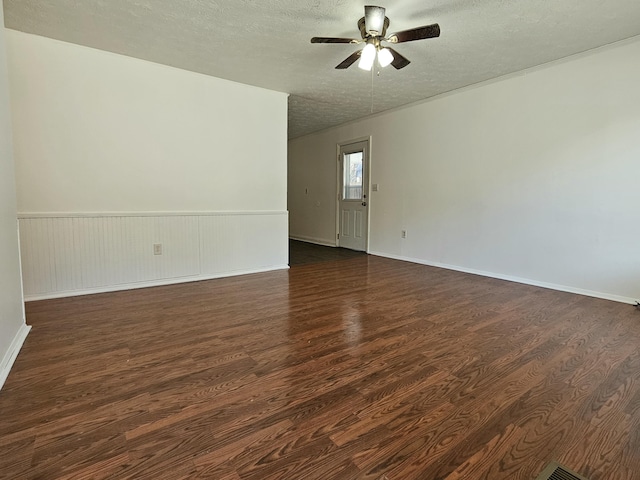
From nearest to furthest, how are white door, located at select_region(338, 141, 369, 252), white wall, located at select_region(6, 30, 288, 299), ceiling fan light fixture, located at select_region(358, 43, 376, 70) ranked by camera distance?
ceiling fan light fixture, located at select_region(358, 43, 376, 70) < white wall, located at select_region(6, 30, 288, 299) < white door, located at select_region(338, 141, 369, 252)

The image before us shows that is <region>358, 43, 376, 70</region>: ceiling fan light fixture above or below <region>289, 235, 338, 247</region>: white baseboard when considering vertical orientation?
above

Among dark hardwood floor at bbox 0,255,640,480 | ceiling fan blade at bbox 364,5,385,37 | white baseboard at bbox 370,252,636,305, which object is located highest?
ceiling fan blade at bbox 364,5,385,37

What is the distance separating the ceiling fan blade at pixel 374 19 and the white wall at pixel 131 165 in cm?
211

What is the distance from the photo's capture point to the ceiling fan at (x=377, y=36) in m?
2.42

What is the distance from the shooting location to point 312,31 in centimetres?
286

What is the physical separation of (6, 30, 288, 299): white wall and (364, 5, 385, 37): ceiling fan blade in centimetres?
211

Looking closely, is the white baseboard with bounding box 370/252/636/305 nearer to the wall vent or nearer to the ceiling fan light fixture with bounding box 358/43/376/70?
the wall vent

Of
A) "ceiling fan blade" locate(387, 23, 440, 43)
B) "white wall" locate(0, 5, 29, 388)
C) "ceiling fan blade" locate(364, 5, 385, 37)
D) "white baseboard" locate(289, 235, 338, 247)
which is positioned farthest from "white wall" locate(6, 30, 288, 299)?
"white baseboard" locate(289, 235, 338, 247)

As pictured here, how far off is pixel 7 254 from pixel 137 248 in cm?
159

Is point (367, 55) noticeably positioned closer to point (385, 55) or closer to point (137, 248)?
point (385, 55)

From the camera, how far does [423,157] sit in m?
4.91

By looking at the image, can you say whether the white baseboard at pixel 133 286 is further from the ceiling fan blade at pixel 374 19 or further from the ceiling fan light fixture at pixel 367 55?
the ceiling fan blade at pixel 374 19

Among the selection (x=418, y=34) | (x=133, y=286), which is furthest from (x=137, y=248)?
(x=418, y=34)

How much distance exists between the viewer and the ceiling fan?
2.42 meters
